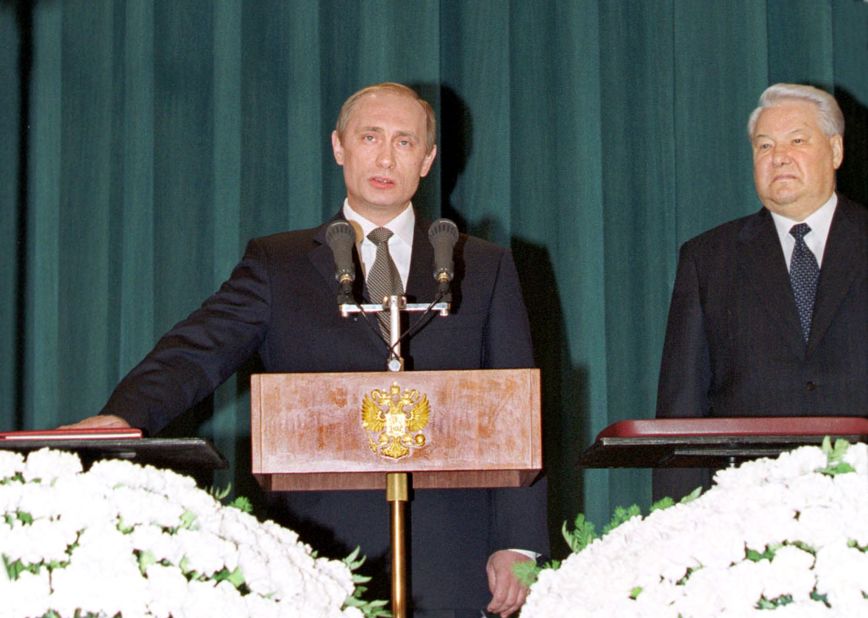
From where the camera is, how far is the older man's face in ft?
10.2

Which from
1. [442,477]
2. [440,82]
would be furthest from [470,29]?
[442,477]

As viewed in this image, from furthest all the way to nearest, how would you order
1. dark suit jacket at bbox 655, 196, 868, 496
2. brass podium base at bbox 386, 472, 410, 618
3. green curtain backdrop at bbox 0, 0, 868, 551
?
green curtain backdrop at bbox 0, 0, 868, 551 → dark suit jacket at bbox 655, 196, 868, 496 → brass podium base at bbox 386, 472, 410, 618

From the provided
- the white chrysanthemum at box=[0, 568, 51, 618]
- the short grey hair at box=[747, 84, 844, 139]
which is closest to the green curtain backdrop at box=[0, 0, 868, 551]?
the short grey hair at box=[747, 84, 844, 139]

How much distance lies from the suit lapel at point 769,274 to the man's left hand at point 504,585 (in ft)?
2.82

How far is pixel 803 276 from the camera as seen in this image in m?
3.03

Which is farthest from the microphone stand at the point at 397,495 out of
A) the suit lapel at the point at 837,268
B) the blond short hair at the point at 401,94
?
the suit lapel at the point at 837,268

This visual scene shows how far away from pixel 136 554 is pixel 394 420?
58 centimetres

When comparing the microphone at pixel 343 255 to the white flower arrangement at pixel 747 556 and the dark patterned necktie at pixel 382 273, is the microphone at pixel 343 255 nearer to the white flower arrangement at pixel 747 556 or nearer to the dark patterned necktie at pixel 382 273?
the dark patterned necktie at pixel 382 273

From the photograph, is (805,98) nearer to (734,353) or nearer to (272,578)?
(734,353)

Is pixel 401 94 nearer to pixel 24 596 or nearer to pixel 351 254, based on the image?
pixel 351 254

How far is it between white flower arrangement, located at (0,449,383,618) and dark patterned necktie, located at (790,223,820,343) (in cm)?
167

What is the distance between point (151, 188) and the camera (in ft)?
14.9

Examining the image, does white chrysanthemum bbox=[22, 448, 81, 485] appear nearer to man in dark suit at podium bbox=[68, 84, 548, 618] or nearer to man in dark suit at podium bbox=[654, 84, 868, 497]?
man in dark suit at podium bbox=[68, 84, 548, 618]

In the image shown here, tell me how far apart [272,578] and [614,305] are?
315cm
